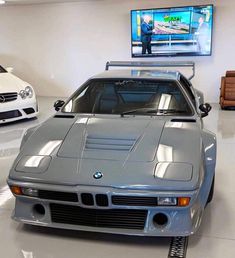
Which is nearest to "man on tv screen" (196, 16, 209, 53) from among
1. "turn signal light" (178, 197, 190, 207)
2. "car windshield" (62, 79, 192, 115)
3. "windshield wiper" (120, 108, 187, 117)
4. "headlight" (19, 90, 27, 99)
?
"headlight" (19, 90, 27, 99)

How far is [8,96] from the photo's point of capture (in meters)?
5.57

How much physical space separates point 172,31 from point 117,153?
5.04 meters

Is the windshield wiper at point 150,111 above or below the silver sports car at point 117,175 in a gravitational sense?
above

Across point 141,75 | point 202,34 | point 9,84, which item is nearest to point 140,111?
point 141,75

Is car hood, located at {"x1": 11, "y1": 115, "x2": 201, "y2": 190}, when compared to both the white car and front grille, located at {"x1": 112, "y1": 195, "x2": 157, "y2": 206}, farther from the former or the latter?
the white car

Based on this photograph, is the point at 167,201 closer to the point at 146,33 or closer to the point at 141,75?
the point at 141,75

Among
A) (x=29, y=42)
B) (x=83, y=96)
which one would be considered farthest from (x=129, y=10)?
(x=83, y=96)

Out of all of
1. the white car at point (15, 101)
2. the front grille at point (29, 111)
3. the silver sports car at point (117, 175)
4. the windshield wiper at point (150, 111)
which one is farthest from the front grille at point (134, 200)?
Answer: the front grille at point (29, 111)

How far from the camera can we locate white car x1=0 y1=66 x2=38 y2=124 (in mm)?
5512

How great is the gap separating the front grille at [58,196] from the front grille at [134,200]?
0.26 m

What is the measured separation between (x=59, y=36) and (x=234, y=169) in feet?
18.0

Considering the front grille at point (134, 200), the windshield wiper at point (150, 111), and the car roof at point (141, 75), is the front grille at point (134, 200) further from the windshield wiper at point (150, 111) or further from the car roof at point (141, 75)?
the car roof at point (141, 75)

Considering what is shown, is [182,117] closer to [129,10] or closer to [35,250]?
[35,250]

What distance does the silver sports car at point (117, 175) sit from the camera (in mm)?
2088
